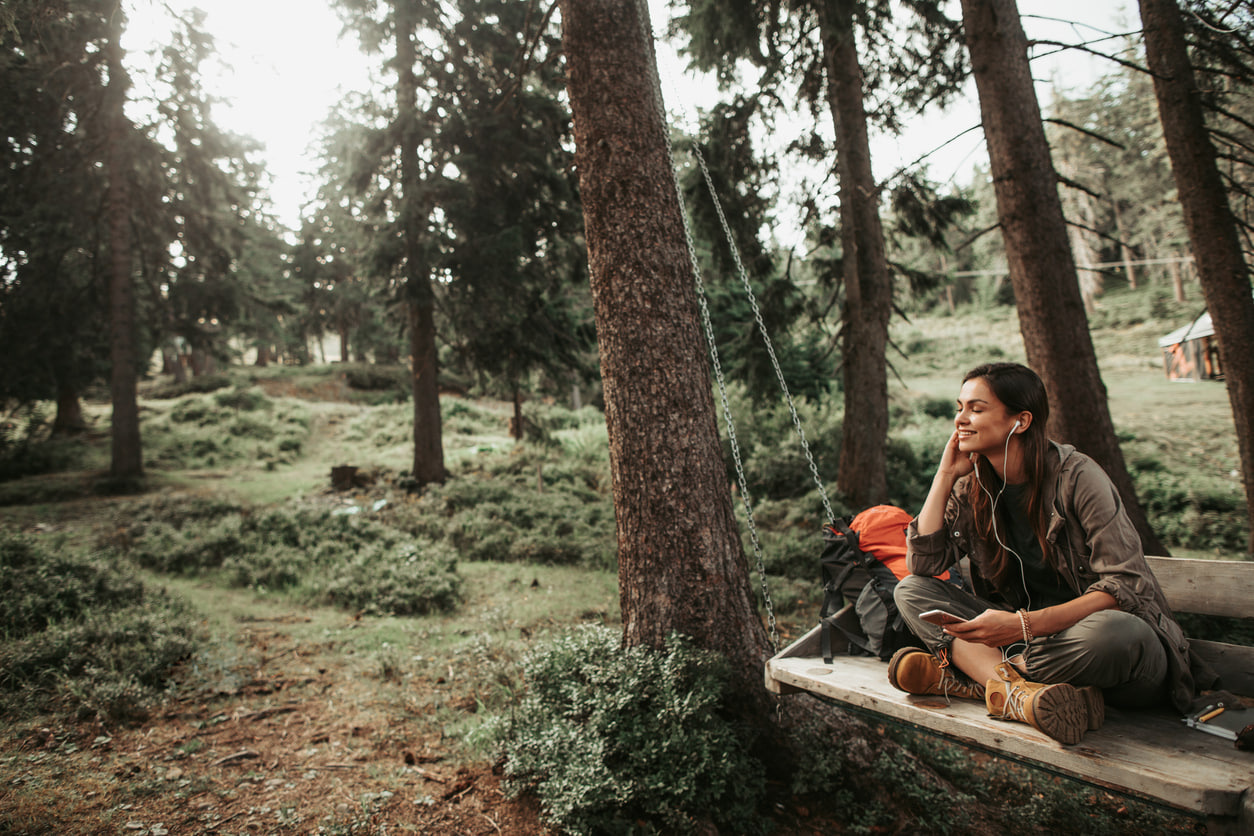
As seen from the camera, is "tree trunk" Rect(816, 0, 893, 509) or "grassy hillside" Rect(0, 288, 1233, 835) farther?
"tree trunk" Rect(816, 0, 893, 509)

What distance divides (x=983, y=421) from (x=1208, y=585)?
148cm

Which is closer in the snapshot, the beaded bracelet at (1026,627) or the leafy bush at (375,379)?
the beaded bracelet at (1026,627)

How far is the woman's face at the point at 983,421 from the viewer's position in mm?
2602

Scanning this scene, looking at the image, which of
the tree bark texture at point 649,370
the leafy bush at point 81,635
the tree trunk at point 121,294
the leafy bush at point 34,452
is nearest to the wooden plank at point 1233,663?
the tree bark texture at point 649,370

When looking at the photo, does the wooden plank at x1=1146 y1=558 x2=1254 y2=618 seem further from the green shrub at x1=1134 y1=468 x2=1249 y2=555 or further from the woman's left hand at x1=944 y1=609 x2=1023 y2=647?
the green shrub at x1=1134 y1=468 x2=1249 y2=555

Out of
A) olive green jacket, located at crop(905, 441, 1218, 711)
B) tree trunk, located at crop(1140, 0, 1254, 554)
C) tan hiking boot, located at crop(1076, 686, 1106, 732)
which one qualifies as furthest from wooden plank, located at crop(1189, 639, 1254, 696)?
tree trunk, located at crop(1140, 0, 1254, 554)

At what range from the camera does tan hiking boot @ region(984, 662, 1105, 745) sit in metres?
2.08

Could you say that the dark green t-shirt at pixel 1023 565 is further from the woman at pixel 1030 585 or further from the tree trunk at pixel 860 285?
the tree trunk at pixel 860 285

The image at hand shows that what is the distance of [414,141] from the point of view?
37.1 ft

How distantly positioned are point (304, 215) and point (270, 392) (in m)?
9.75

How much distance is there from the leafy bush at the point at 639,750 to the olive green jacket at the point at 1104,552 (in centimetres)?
157

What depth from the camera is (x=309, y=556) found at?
8.34m

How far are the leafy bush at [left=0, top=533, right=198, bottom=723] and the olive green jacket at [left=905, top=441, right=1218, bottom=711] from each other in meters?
5.42

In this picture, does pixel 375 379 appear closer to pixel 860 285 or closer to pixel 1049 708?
pixel 860 285
